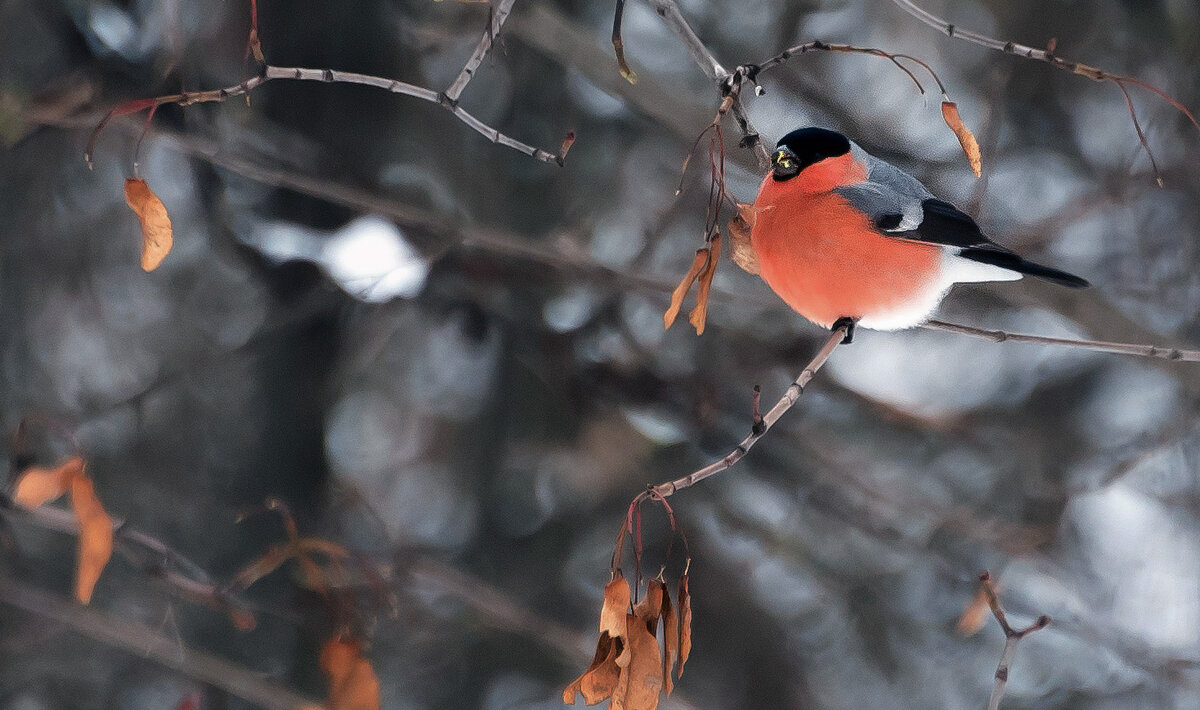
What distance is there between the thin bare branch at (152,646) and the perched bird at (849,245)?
0.51 meters

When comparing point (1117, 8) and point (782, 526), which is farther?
point (782, 526)

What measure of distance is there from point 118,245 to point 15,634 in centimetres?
30

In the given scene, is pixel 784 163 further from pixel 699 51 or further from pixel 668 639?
pixel 668 639

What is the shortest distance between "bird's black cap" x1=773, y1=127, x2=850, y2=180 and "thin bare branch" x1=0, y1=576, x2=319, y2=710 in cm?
55

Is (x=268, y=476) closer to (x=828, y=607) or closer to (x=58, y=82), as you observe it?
(x=58, y=82)

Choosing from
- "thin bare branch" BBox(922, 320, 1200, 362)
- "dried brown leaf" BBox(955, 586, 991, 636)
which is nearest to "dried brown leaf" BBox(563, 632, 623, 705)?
"thin bare branch" BBox(922, 320, 1200, 362)

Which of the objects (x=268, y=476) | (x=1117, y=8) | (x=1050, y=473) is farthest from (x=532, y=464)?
(x=1117, y=8)

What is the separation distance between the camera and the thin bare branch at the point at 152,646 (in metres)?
0.68

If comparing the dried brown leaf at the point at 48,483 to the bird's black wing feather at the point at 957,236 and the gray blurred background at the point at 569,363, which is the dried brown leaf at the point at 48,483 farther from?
the bird's black wing feather at the point at 957,236

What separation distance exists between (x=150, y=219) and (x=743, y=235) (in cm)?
31

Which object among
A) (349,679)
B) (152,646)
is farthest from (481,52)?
(152,646)

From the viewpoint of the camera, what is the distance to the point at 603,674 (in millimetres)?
340

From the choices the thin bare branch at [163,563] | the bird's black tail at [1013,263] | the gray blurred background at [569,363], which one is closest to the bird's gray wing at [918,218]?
the bird's black tail at [1013,263]

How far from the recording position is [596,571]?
0.85 meters
